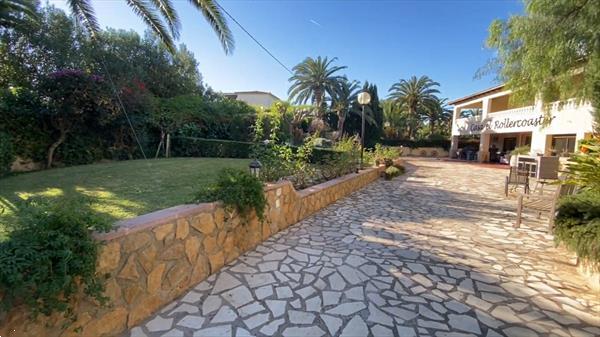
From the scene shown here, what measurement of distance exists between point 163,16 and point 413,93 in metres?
28.4

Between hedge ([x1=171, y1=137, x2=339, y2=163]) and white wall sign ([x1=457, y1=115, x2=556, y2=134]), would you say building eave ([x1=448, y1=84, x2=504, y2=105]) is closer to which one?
white wall sign ([x1=457, y1=115, x2=556, y2=134])

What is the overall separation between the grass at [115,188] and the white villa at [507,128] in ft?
42.4

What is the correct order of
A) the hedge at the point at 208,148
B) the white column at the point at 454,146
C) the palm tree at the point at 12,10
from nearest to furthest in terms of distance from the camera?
1. the palm tree at the point at 12,10
2. the hedge at the point at 208,148
3. the white column at the point at 454,146

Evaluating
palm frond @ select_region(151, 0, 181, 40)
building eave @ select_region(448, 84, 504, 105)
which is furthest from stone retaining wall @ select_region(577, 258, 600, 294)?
building eave @ select_region(448, 84, 504, 105)

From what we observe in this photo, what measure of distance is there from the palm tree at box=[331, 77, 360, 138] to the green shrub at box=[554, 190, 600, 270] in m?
22.2

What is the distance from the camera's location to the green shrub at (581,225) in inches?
114

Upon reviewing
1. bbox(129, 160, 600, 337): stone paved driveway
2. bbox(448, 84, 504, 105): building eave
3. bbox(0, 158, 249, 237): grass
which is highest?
bbox(448, 84, 504, 105): building eave

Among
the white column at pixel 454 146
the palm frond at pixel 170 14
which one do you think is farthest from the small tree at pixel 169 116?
the white column at pixel 454 146

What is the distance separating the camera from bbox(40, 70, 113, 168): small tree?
862 cm

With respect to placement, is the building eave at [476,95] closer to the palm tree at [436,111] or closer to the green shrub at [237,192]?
the palm tree at [436,111]

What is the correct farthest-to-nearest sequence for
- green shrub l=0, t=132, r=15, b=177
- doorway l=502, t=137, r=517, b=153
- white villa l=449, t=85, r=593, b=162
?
doorway l=502, t=137, r=517, b=153
white villa l=449, t=85, r=593, b=162
green shrub l=0, t=132, r=15, b=177

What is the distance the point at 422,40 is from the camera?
1265cm

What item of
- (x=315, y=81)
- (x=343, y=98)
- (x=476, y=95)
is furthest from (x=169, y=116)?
(x=476, y=95)

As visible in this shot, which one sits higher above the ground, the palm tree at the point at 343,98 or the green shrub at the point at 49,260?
the palm tree at the point at 343,98
